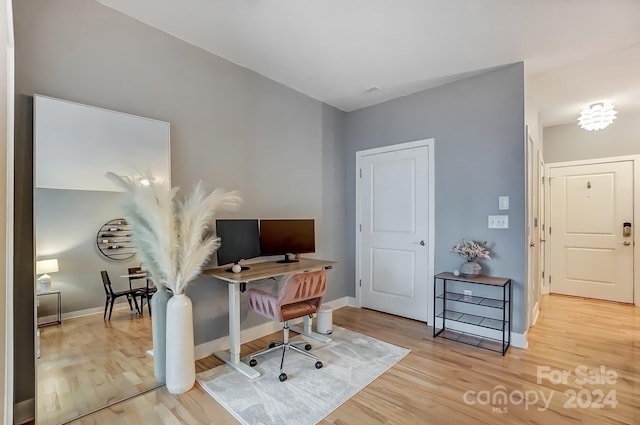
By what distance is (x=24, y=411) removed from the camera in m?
1.87

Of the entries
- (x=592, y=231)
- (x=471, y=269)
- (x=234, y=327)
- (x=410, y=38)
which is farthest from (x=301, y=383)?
(x=592, y=231)

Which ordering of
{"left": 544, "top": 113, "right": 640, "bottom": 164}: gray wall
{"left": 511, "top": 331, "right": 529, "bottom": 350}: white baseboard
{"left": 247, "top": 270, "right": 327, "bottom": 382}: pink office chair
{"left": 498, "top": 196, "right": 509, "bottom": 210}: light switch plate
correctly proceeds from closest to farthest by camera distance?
1. {"left": 247, "top": 270, "right": 327, "bottom": 382}: pink office chair
2. {"left": 511, "top": 331, "right": 529, "bottom": 350}: white baseboard
3. {"left": 498, "top": 196, "right": 509, "bottom": 210}: light switch plate
4. {"left": 544, "top": 113, "right": 640, "bottom": 164}: gray wall

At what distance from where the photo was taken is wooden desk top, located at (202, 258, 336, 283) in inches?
96.6

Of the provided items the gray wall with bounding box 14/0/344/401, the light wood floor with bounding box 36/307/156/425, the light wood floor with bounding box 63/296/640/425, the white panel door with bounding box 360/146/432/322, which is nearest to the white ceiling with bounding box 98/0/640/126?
the gray wall with bounding box 14/0/344/401

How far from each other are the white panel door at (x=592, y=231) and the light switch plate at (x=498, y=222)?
2675 mm

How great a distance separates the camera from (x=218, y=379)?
2354mm

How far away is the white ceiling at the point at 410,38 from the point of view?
220 centimetres

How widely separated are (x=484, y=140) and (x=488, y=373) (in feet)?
7.10

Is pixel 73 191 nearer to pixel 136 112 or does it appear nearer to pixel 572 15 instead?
pixel 136 112

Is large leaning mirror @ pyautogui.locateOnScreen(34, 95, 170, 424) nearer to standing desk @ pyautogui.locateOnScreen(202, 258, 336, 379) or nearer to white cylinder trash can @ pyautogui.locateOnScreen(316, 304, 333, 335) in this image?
standing desk @ pyautogui.locateOnScreen(202, 258, 336, 379)

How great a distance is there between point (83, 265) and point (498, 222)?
349 centimetres

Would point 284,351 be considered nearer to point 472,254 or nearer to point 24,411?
point 24,411

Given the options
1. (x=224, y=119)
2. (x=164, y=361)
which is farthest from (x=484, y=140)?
(x=164, y=361)

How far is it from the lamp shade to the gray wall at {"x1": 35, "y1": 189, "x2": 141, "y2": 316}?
2cm
